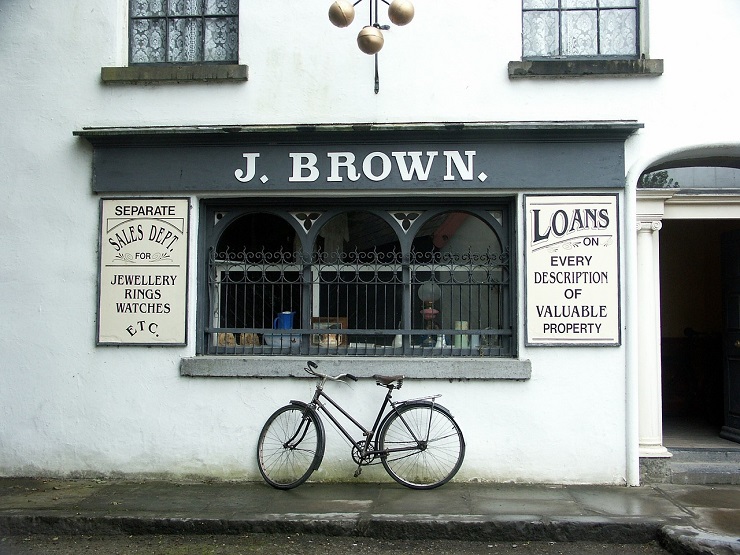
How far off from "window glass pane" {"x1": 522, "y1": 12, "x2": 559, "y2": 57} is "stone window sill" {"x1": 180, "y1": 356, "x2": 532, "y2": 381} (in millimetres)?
3145

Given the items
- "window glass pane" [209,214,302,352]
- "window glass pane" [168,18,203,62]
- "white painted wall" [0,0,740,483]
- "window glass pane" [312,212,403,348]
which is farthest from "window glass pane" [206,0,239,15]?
"window glass pane" [312,212,403,348]

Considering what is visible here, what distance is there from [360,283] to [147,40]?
340cm

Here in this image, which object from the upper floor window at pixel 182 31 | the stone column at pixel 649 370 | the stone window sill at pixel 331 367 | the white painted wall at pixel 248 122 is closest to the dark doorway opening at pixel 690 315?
the stone column at pixel 649 370

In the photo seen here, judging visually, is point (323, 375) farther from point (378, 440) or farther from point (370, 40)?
point (370, 40)

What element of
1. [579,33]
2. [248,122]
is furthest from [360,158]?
[579,33]

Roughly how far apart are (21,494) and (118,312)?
6.14ft

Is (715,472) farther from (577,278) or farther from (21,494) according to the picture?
(21,494)

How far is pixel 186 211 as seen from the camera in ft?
24.0

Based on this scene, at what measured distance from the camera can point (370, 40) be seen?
646 centimetres

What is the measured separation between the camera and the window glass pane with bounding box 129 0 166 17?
25.1ft

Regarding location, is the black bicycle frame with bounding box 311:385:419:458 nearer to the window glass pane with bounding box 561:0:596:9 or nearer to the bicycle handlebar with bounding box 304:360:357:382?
the bicycle handlebar with bounding box 304:360:357:382

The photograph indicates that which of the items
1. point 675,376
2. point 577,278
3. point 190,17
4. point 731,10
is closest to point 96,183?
point 190,17

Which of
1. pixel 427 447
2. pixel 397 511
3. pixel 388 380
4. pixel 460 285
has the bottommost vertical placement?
pixel 397 511

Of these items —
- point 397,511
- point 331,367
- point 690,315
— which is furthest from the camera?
point 690,315
